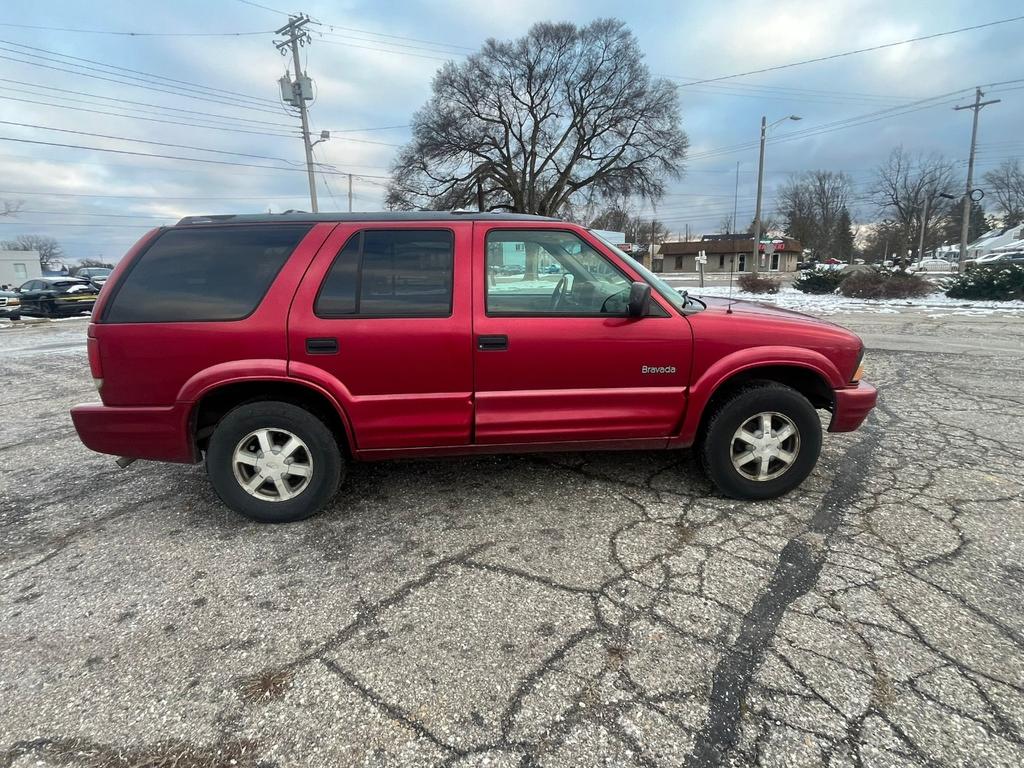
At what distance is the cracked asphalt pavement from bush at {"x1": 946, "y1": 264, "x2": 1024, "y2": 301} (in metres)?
18.5

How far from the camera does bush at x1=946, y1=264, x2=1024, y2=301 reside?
58.1ft

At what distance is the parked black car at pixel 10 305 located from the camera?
19172 millimetres

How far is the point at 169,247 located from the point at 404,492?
6.61 feet

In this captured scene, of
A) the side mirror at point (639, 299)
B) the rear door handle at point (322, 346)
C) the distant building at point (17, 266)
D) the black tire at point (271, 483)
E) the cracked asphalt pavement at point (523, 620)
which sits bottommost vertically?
the cracked asphalt pavement at point (523, 620)

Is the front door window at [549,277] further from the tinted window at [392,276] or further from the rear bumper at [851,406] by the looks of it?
the rear bumper at [851,406]

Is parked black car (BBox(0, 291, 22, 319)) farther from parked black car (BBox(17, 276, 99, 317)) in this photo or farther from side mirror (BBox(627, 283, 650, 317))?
side mirror (BBox(627, 283, 650, 317))

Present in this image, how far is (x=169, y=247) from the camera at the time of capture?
3188mm

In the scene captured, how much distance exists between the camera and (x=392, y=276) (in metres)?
3.23

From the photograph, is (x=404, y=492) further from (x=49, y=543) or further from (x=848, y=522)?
(x=848, y=522)

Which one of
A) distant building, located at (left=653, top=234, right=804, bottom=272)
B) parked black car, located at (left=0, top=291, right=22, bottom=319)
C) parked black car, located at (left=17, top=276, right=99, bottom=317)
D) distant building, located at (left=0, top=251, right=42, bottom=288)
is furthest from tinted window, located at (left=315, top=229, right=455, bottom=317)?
distant building, located at (left=653, top=234, right=804, bottom=272)

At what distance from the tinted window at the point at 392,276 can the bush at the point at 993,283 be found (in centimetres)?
2168

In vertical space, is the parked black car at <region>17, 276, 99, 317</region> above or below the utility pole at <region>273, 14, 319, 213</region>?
below

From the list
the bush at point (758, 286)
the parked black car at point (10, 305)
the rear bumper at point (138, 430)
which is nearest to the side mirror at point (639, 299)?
the rear bumper at point (138, 430)

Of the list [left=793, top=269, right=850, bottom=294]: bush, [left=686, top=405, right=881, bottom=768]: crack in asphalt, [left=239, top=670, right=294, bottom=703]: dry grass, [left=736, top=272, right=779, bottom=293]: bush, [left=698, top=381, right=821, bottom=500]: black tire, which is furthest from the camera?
[left=736, top=272, right=779, bottom=293]: bush
